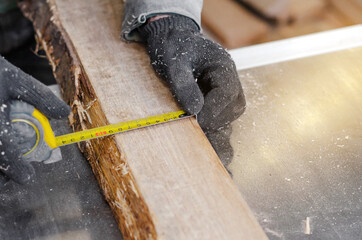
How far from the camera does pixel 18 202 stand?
6.28 ft

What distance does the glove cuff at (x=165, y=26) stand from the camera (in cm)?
223

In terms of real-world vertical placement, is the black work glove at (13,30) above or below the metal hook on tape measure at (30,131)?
below

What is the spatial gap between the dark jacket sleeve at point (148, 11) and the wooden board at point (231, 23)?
1.80 meters

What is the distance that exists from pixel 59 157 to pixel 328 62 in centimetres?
193

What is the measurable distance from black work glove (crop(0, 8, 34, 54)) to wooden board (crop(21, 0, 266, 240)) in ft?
2.19

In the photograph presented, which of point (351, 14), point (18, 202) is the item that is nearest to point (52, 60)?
point (18, 202)

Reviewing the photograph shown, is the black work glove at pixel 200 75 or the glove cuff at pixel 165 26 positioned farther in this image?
the glove cuff at pixel 165 26

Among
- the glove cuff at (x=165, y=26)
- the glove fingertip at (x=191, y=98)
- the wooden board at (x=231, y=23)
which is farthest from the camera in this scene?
the wooden board at (x=231, y=23)

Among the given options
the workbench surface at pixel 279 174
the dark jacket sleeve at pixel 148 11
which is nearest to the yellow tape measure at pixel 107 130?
the workbench surface at pixel 279 174

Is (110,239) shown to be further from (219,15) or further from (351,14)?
(351,14)

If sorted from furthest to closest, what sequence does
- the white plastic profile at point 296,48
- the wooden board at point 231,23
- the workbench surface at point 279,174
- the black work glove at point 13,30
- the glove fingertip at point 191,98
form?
the wooden board at point 231,23
the black work glove at point 13,30
the white plastic profile at point 296,48
the glove fingertip at point 191,98
the workbench surface at point 279,174

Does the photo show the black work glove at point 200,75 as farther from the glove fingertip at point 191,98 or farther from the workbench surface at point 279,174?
the workbench surface at point 279,174

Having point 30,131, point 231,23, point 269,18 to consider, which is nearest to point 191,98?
point 30,131

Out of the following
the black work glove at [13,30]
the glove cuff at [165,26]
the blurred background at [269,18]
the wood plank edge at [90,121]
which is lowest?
the blurred background at [269,18]
